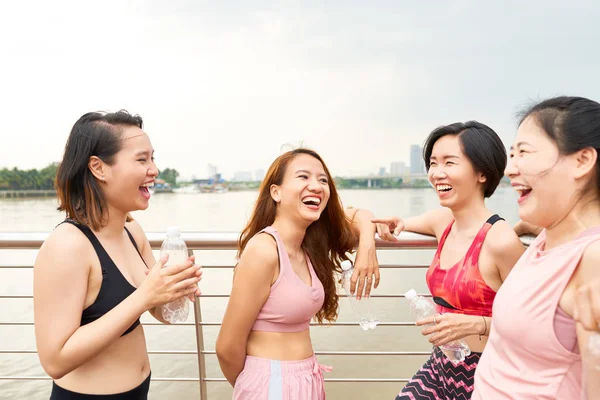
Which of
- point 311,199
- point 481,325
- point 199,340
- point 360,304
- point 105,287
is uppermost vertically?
point 311,199

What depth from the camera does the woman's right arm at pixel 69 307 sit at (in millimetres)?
1504

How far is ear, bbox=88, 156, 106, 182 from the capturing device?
1.70 m

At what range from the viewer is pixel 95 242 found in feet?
5.41

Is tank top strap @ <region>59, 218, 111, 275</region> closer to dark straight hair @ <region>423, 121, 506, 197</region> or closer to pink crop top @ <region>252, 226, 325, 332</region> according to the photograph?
pink crop top @ <region>252, 226, 325, 332</region>

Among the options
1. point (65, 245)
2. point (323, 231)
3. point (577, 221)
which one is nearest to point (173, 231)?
point (65, 245)

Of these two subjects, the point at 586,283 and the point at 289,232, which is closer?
the point at 586,283

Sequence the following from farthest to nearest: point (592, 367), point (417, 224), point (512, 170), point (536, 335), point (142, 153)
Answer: point (417, 224), point (142, 153), point (512, 170), point (536, 335), point (592, 367)

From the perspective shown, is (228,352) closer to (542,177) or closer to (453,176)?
(453,176)

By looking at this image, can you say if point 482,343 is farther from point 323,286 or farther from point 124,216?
point 124,216

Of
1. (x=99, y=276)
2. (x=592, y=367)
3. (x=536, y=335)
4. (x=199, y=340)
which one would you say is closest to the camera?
(x=592, y=367)

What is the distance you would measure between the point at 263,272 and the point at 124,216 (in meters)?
0.59

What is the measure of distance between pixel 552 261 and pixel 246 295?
3.57 feet

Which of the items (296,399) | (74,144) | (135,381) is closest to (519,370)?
(296,399)

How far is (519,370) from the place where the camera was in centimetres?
136
